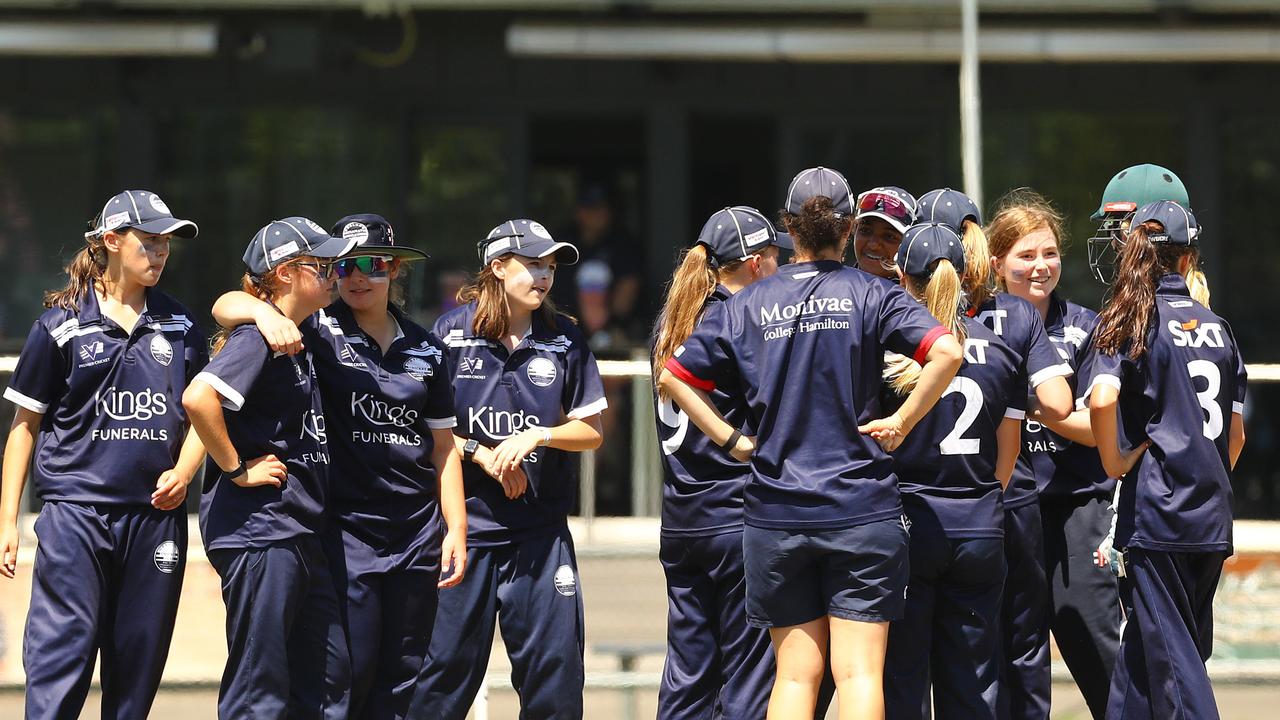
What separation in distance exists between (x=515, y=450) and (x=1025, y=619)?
180 centimetres

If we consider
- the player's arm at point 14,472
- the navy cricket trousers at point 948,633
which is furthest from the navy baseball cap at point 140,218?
the navy cricket trousers at point 948,633

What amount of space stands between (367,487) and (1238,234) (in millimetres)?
8092

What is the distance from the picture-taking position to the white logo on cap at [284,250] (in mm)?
4855

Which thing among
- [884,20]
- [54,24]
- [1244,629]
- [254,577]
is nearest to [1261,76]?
[884,20]

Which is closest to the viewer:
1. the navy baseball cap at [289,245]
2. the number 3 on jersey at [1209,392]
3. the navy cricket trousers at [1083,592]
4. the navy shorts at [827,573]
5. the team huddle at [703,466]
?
the navy shorts at [827,573]

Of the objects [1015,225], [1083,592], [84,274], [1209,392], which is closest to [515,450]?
[84,274]

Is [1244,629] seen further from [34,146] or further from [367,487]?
[34,146]

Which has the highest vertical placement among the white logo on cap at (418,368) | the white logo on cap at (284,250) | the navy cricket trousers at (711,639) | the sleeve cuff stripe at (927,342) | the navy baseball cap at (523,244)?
the navy baseball cap at (523,244)

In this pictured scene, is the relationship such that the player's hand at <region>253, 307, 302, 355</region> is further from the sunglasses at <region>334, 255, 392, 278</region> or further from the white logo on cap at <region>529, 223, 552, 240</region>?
the white logo on cap at <region>529, 223, 552, 240</region>

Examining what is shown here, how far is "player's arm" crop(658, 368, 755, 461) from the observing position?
4797 mm

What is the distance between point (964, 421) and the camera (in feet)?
15.9

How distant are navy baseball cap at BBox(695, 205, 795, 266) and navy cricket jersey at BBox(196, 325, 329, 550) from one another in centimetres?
137

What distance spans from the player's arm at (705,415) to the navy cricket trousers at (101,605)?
1768mm

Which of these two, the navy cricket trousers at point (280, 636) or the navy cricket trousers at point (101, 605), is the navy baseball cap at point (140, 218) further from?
the navy cricket trousers at point (280, 636)
